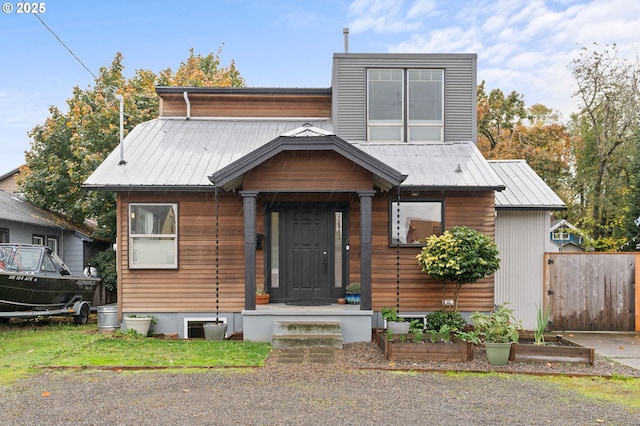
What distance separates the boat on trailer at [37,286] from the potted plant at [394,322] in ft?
25.0

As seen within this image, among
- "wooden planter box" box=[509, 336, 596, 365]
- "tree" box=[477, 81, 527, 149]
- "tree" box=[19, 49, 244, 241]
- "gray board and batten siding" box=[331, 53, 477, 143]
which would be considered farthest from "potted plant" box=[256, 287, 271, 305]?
"tree" box=[477, 81, 527, 149]

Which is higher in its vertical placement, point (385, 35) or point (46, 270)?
point (385, 35)

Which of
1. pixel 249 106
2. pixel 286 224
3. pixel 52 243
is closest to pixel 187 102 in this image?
pixel 249 106

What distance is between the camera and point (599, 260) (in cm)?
1324

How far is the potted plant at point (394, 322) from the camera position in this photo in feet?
35.6

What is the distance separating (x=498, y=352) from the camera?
8.98 m

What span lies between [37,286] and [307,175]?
696 cm

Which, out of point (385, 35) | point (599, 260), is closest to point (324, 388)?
point (599, 260)

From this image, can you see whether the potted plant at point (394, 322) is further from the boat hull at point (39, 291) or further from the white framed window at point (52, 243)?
the white framed window at point (52, 243)

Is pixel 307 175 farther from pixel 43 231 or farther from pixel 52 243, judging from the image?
pixel 52 243

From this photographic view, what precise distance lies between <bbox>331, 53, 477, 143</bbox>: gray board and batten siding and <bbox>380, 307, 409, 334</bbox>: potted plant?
169 inches

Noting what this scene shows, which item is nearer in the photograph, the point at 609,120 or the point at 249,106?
the point at 249,106

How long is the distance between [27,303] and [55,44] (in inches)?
227

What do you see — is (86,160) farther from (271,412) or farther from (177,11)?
(271,412)
